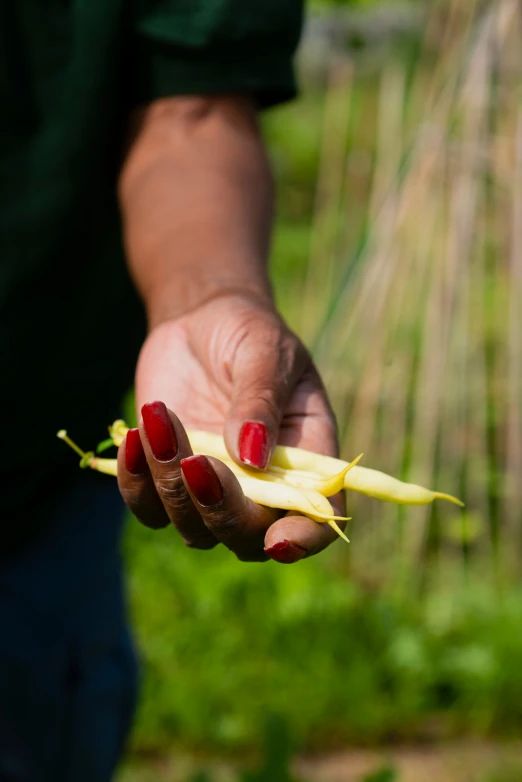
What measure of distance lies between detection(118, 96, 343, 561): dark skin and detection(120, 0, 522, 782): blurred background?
1406 mm

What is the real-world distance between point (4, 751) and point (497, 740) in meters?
1.42

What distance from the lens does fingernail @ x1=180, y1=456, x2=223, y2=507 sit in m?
1.02

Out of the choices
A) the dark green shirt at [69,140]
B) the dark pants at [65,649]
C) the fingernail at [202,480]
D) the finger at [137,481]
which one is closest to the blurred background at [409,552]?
the dark pants at [65,649]

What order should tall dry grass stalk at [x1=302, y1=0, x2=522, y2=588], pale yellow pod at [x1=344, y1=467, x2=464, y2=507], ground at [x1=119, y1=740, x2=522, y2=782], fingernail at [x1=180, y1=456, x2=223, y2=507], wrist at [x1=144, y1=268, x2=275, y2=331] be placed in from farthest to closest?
tall dry grass stalk at [x1=302, y1=0, x2=522, y2=588]
ground at [x1=119, y1=740, x2=522, y2=782]
wrist at [x1=144, y1=268, x2=275, y2=331]
pale yellow pod at [x1=344, y1=467, x2=464, y2=507]
fingernail at [x1=180, y1=456, x2=223, y2=507]

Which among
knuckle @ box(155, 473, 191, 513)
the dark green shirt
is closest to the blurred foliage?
the dark green shirt

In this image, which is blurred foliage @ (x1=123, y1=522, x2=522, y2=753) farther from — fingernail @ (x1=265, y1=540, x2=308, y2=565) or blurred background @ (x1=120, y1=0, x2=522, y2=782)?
fingernail @ (x1=265, y1=540, x2=308, y2=565)

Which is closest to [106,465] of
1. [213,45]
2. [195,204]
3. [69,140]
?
[195,204]

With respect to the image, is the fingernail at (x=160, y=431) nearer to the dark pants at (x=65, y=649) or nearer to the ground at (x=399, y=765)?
the dark pants at (x=65, y=649)

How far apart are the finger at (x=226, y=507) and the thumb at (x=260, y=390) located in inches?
2.7

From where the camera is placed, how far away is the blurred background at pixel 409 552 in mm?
2652

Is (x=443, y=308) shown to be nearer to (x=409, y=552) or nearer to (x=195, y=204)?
(x=409, y=552)

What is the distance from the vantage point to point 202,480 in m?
1.02

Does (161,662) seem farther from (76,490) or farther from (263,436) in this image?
(263,436)

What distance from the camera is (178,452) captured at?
3.45ft
